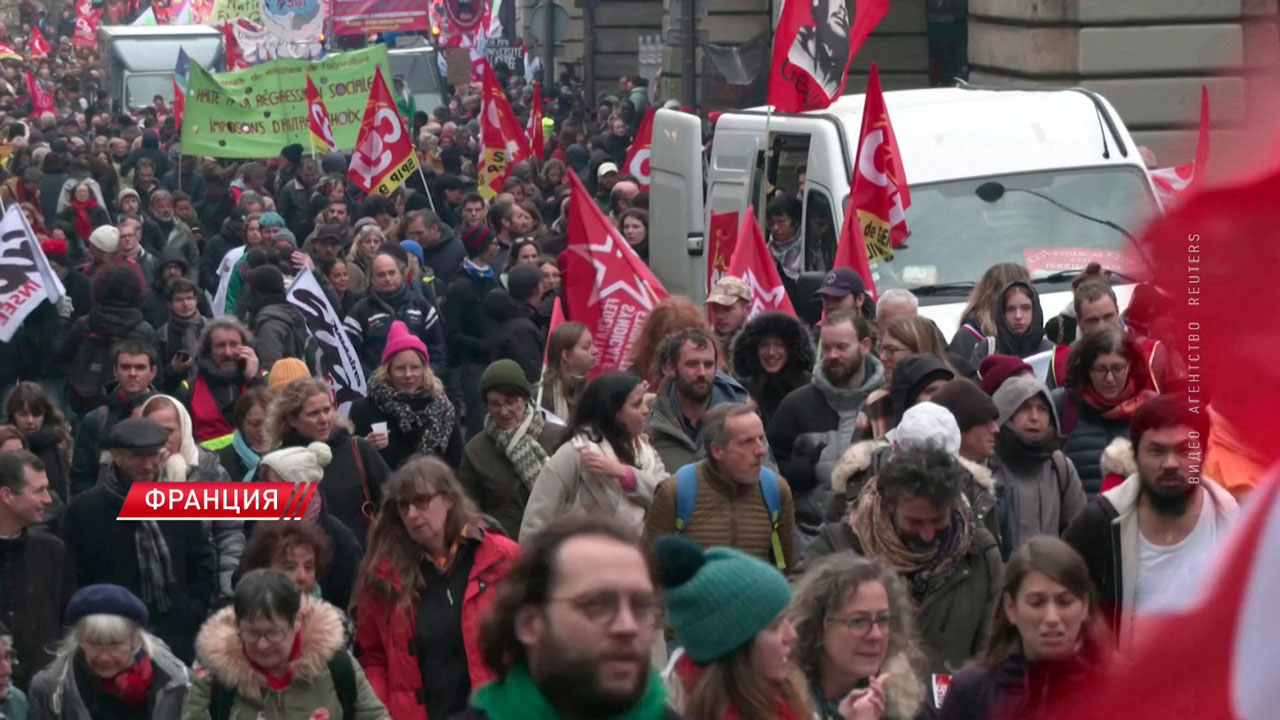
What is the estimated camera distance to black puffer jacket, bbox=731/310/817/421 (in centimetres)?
784

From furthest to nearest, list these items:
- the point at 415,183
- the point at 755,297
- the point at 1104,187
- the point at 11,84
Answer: the point at 11,84 → the point at 415,183 → the point at 1104,187 → the point at 755,297

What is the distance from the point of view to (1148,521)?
16.7ft

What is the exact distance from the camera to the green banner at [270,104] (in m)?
21.0

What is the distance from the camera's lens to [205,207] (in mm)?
19984

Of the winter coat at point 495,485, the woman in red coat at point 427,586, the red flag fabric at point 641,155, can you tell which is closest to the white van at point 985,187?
the winter coat at point 495,485

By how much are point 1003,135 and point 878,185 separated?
0.94 m

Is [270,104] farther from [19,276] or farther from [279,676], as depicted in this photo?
[279,676]

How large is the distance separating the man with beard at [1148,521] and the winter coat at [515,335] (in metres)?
5.51

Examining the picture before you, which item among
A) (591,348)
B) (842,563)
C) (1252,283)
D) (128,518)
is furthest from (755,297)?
(1252,283)

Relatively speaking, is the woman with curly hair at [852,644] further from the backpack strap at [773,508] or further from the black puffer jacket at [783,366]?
the black puffer jacket at [783,366]

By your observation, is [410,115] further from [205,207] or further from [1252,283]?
[1252,283]

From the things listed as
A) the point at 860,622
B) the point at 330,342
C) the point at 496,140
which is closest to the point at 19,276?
the point at 330,342

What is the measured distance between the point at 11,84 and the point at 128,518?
4087cm

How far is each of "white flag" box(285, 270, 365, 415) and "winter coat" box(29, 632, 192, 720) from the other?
4248 mm
